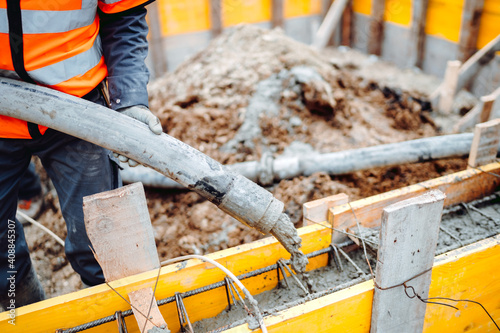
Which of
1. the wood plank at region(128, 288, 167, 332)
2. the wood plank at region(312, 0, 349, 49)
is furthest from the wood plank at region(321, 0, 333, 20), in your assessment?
the wood plank at region(128, 288, 167, 332)

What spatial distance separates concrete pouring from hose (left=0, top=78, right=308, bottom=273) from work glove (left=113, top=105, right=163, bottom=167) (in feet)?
0.11

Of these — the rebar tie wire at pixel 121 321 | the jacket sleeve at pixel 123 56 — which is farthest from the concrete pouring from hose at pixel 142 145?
the rebar tie wire at pixel 121 321

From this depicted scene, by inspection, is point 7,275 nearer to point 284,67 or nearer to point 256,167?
point 256,167

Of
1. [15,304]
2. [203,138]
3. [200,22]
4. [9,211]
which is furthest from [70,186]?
[200,22]

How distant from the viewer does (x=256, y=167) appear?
11.0 ft

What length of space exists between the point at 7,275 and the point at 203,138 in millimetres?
2358

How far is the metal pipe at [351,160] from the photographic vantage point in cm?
305

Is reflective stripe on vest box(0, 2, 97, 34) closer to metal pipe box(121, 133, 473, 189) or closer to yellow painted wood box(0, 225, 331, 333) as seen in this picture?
yellow painted wood box(0, 225, 331, 333)

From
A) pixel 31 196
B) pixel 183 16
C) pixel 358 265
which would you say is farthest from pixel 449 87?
pixel 183 16

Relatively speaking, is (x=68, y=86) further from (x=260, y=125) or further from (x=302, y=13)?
(x=302, y=13)

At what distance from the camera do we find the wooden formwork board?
5.54 feet

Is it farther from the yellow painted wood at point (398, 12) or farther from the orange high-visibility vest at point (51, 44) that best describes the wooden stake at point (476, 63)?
the orange high-visibility vest at point (51, 44)

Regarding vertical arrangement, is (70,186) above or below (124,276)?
above

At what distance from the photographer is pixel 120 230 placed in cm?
162
